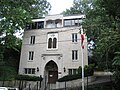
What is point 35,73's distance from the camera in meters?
28.2

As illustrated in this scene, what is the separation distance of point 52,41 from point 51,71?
15.9ft

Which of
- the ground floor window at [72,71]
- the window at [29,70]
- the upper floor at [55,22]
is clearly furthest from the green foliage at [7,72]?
the ground floor window at [72,71]

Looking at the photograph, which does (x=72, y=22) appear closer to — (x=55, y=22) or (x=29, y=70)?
(x=55, y=22)

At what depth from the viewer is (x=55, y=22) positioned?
99.8 ft

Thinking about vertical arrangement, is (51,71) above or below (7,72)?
above

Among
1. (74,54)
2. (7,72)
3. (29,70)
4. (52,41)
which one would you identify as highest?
(52,41)

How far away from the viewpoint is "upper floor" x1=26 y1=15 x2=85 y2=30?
28.5 meters

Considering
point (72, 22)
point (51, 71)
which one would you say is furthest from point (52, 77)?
point (72, 22)

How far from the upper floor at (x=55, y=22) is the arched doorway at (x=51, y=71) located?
6.35m

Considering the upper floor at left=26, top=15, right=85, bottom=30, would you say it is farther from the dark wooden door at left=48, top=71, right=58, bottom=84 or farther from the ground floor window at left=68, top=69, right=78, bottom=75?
the dark wooden door at left=48, top=71, right=58, bottom=84

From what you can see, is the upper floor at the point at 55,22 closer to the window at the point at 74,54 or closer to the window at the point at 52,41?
the window at the point at 52,41

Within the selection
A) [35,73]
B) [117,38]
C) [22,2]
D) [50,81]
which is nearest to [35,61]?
[35,73]

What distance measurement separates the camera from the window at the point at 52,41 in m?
28.5

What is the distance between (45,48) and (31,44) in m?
2.81
